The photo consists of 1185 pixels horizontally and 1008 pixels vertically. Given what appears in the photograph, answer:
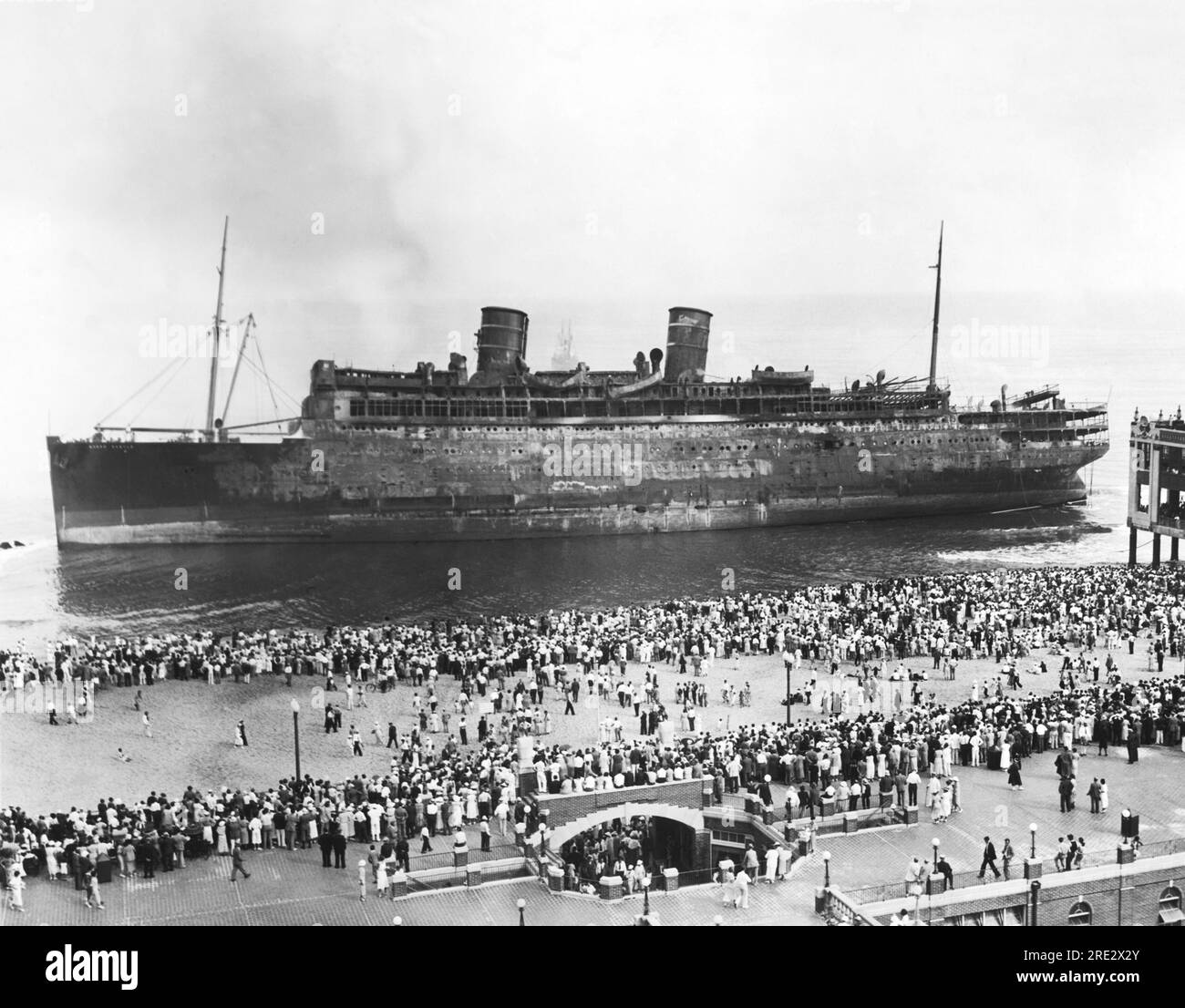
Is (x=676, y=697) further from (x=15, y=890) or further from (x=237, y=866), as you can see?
(x=15, y=890)

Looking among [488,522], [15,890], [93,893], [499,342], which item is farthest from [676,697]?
[499,342]

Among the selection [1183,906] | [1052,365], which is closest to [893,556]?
[1183,906]

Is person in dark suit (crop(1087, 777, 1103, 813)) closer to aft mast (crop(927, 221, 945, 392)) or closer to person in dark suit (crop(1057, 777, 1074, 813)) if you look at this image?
person in dark suit (crop(1057, 777, 1074, 813))

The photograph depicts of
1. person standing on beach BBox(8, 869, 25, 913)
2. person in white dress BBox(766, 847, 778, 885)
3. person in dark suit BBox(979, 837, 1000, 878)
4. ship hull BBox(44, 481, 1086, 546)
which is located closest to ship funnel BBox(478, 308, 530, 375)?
ship hull BBox(44, 481, 1086, 546)

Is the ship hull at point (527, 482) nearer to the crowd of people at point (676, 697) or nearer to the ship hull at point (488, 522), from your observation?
the ship hull at point (488, 522)

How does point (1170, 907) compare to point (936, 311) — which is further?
point (936, 311)
